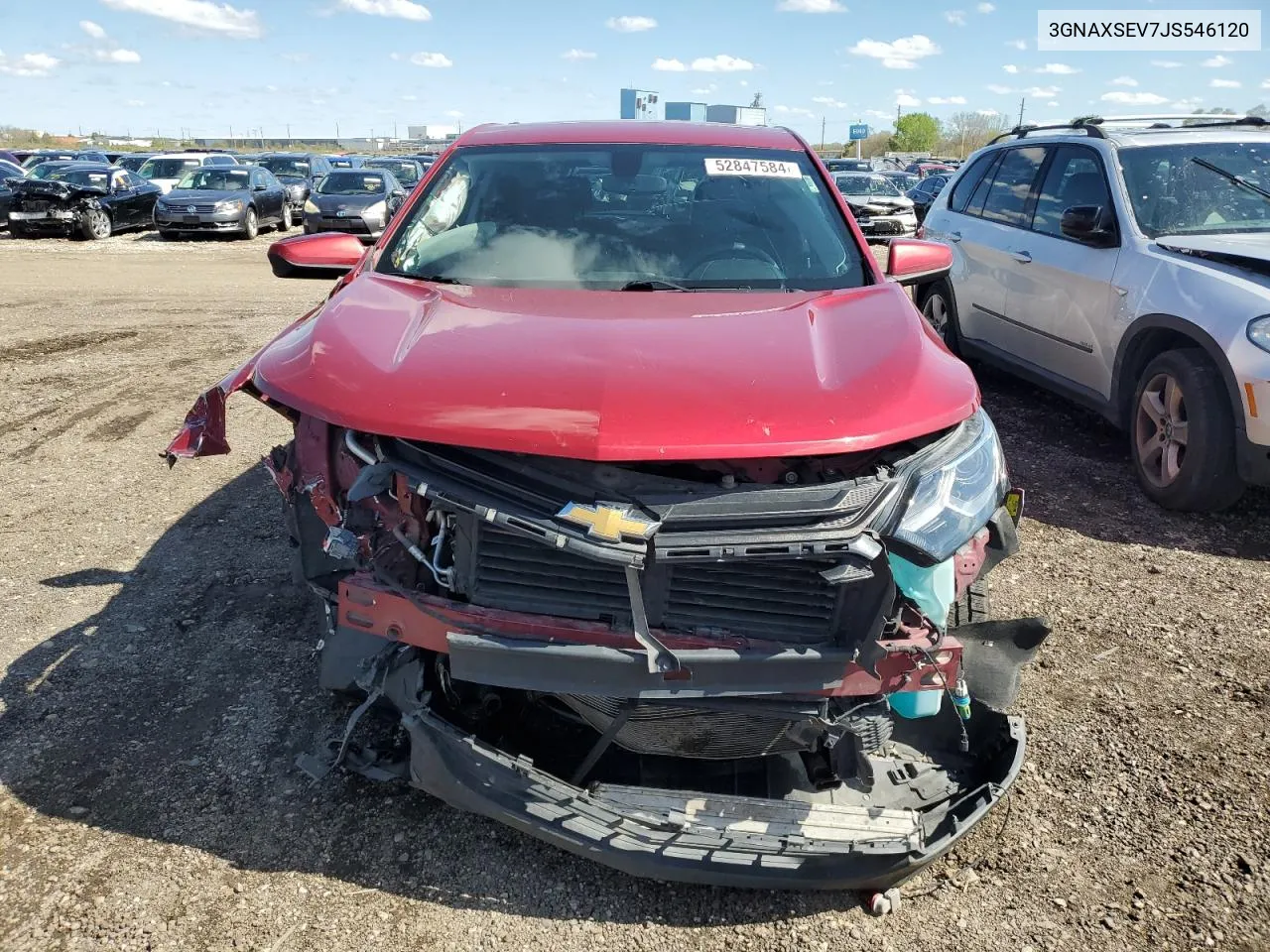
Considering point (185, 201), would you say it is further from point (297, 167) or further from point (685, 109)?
point (685, 109)

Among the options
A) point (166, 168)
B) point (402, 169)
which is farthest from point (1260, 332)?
point (166, 168)

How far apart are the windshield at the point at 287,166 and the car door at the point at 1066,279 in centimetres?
2227

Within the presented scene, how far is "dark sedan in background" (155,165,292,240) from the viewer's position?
57.4ft

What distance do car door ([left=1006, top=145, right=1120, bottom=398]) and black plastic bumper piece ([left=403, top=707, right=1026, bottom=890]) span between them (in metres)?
4.05

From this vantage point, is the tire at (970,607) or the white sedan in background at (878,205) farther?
the white sedan in background at (878,205)

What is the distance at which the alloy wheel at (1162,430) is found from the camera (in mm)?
4828

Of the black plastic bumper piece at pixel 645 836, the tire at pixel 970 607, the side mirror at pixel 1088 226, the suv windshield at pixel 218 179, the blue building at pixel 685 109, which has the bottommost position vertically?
the black plastic bumper piece at pixel 645 836

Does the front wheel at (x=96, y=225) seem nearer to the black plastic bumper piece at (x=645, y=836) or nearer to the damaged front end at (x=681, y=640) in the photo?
the damaged front end at (x=681, y=640)

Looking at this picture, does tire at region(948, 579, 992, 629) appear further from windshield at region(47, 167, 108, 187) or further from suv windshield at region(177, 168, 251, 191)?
windshield at region(47, 167, 108, 187)

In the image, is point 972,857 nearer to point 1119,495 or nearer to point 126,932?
point 126,932

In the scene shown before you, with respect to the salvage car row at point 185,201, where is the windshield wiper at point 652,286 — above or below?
below

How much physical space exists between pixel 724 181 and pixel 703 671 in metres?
2.23

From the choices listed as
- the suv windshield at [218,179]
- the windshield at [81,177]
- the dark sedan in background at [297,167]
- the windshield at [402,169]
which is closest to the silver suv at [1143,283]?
the suv windshield at [218,179]

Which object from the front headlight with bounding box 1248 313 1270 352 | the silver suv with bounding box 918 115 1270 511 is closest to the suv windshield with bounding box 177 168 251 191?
the silver suv with bounding box 918 115 1270 511
